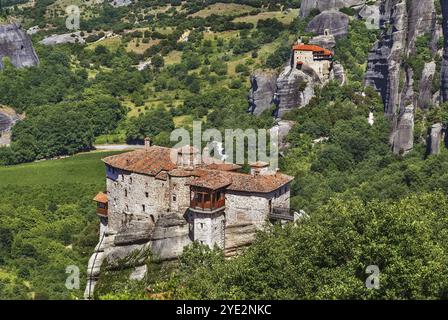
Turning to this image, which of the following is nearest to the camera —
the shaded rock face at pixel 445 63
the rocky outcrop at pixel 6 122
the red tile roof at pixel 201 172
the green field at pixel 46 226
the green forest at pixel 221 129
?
the green forest at pixel 221 129

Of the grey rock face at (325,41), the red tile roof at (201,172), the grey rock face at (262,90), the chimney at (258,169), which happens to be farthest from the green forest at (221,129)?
the chimney at (258,169)

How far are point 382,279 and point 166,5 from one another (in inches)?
5155

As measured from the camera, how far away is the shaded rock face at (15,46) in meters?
105

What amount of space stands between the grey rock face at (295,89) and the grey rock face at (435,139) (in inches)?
626

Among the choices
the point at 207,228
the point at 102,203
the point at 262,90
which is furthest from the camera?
the point at 262,90

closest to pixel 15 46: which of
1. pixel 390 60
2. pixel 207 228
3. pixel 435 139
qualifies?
pixel 390 60

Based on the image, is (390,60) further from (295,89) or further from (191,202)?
(191,202)

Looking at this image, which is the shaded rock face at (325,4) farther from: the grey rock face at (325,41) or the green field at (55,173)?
the green field at (55,173)

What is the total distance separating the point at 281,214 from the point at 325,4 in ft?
196

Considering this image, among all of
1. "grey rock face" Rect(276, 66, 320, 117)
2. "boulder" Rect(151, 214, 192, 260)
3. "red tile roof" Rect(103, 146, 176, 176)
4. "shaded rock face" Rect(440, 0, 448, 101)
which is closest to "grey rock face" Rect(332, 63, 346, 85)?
"grey rock face" Rect(276, 66, 320, 117)

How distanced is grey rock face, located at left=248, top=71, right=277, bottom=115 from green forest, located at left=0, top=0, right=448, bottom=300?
174 centimetres

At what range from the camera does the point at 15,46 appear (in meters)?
106

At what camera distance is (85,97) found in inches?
3991

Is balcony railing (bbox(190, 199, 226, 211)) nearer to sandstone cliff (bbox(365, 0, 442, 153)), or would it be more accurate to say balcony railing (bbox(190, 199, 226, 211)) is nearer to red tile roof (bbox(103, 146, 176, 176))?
red tile roof (bbox(103, 146, 176, 176))
